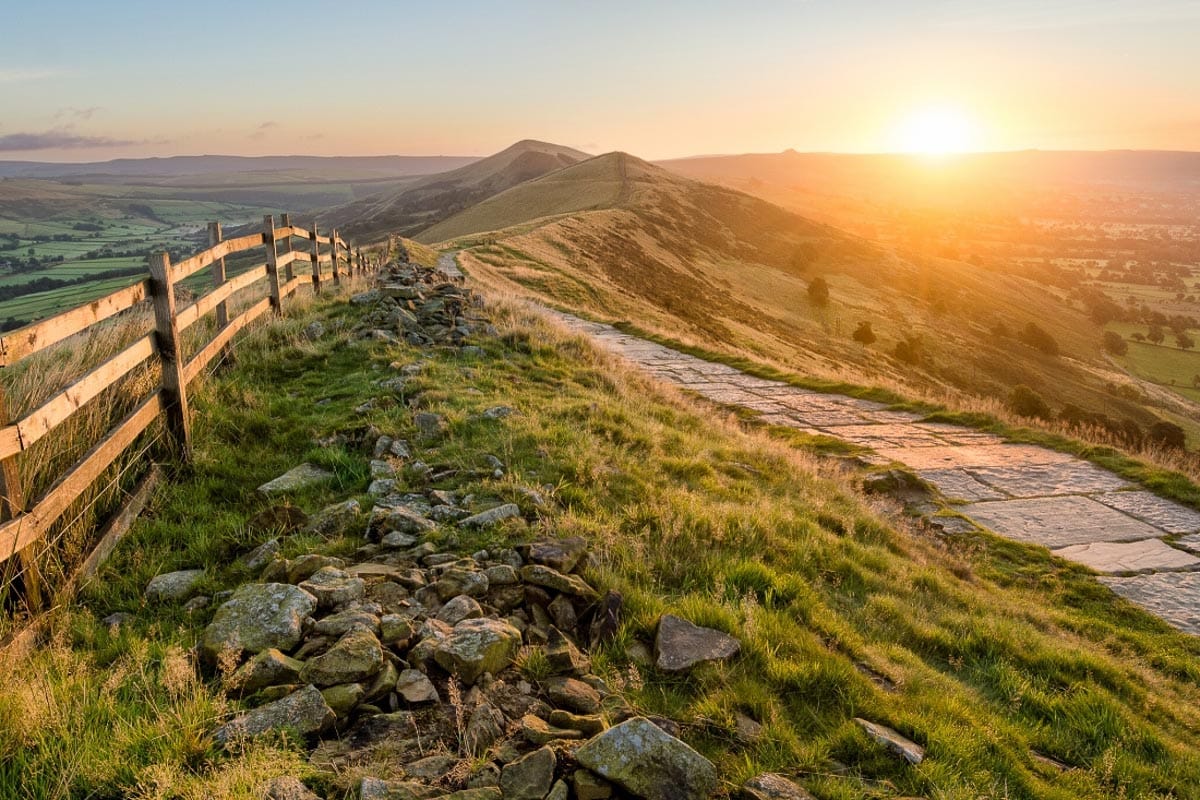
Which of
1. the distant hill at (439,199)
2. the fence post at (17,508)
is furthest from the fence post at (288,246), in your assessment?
the distant hill at (439,199)

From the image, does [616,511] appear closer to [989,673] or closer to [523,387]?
[989,673]

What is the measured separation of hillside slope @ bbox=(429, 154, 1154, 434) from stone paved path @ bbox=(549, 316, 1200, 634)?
3900mm

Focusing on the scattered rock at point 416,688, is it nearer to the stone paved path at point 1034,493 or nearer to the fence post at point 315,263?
the stone paved path at point 1034,493

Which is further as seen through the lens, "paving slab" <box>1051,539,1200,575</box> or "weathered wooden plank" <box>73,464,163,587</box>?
"paving slab" <box>1051,539,1200,575</box>

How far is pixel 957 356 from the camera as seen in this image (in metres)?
57.0

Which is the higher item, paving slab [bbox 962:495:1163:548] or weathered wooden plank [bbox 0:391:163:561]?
weathered wooden plank [bbox 0:391:163:561]

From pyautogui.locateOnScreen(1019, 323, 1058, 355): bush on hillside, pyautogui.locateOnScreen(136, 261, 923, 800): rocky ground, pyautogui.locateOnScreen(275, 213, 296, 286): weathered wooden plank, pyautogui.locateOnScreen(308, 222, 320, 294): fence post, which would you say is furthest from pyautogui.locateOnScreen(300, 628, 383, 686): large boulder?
pyautogui.locateOnScreen(1019, 323, 1058, 355): bush on hillside

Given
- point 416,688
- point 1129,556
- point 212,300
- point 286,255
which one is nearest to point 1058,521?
point 1129,556

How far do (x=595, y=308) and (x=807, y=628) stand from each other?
82.1 ft

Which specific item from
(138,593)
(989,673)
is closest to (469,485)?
(138,593)

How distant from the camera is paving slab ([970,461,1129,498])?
32.2ft

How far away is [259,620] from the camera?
142 inches

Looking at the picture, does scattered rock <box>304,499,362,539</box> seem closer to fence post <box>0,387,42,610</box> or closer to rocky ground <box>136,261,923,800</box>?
rocky ground <box>136,261,923,800</box>

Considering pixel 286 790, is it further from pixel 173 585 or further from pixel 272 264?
pixel 272 264
